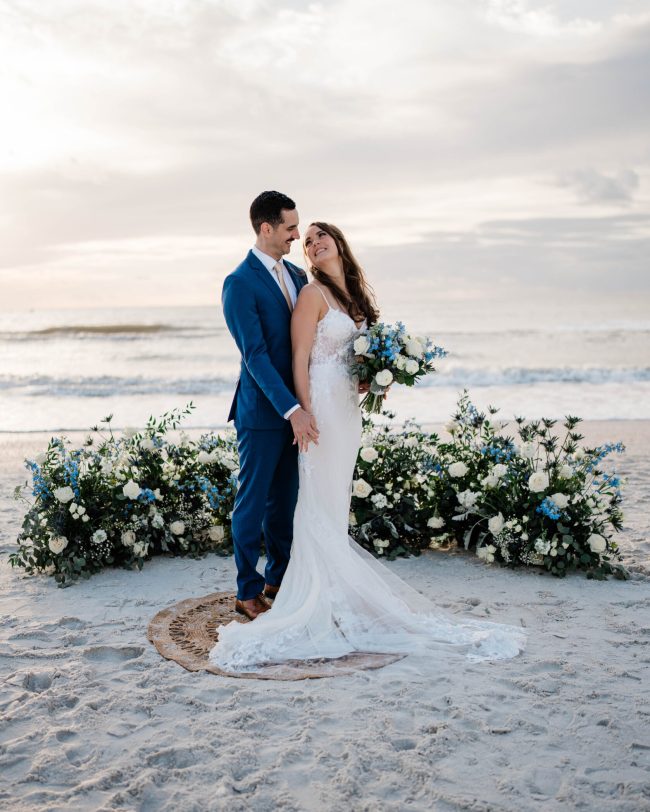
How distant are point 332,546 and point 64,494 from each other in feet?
6.52

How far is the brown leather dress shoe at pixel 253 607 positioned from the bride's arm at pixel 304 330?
1.18 metres

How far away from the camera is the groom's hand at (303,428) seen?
4.01 metres

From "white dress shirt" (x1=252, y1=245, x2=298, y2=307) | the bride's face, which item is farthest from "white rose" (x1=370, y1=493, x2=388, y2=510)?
the bride's face

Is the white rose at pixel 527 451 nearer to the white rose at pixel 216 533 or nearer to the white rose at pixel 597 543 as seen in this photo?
the white rose at pixel 597 543

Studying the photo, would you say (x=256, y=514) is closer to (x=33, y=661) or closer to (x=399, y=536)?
(x=33, y=661)

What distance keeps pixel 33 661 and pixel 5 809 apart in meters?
1.26

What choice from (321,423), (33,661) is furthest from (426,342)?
(33,661)

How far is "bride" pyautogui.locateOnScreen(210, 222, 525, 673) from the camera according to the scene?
13.1 ft

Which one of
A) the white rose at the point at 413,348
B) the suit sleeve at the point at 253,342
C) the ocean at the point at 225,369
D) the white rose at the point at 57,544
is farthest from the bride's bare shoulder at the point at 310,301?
the ocean at the point at 225,369

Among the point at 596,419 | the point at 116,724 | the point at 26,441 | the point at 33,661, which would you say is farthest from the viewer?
the point at 596,419

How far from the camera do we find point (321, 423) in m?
4.25

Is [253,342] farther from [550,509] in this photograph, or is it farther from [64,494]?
[550,509]

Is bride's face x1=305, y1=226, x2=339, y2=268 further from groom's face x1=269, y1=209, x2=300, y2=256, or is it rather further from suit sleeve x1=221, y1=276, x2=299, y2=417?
suit sleeve x1=221, y1=276, x2=299, y2=417

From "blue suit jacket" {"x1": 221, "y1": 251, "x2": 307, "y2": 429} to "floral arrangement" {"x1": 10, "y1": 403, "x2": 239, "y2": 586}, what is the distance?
1183 mm
